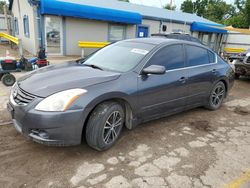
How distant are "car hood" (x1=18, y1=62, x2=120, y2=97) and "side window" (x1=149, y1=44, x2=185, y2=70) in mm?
863

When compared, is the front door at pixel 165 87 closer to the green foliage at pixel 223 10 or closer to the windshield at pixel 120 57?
the windshield at pixel 120 57

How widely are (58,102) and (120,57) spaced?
60.3 inches

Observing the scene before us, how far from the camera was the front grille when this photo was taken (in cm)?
274

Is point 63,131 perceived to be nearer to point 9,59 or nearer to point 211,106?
A: point 211,106

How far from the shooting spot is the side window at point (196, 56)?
170 inches

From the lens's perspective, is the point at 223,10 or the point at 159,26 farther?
the point at 223,10

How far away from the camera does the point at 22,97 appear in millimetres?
2838

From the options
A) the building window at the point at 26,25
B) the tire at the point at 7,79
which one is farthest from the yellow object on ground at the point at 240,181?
the building window at the point at 26,25

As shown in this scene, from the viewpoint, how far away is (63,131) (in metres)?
2.68

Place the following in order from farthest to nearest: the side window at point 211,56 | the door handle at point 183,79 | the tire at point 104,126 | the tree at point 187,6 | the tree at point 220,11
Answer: the tree at point 187,6
the tree at point 220,11
the side window at point 211,56
the door handle at point 183,79
the tire at point 104,126

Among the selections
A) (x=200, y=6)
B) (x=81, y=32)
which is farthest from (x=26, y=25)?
(x=200, y=6)

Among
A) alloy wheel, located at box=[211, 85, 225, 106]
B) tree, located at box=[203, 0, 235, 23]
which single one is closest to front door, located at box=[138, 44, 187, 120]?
alloy wheel, located at box=[211, 85, 225, 106]

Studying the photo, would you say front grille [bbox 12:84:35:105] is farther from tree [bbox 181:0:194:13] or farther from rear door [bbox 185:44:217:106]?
tree [bbox 181:0:194:13]

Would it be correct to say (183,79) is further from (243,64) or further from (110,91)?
(243,64)
